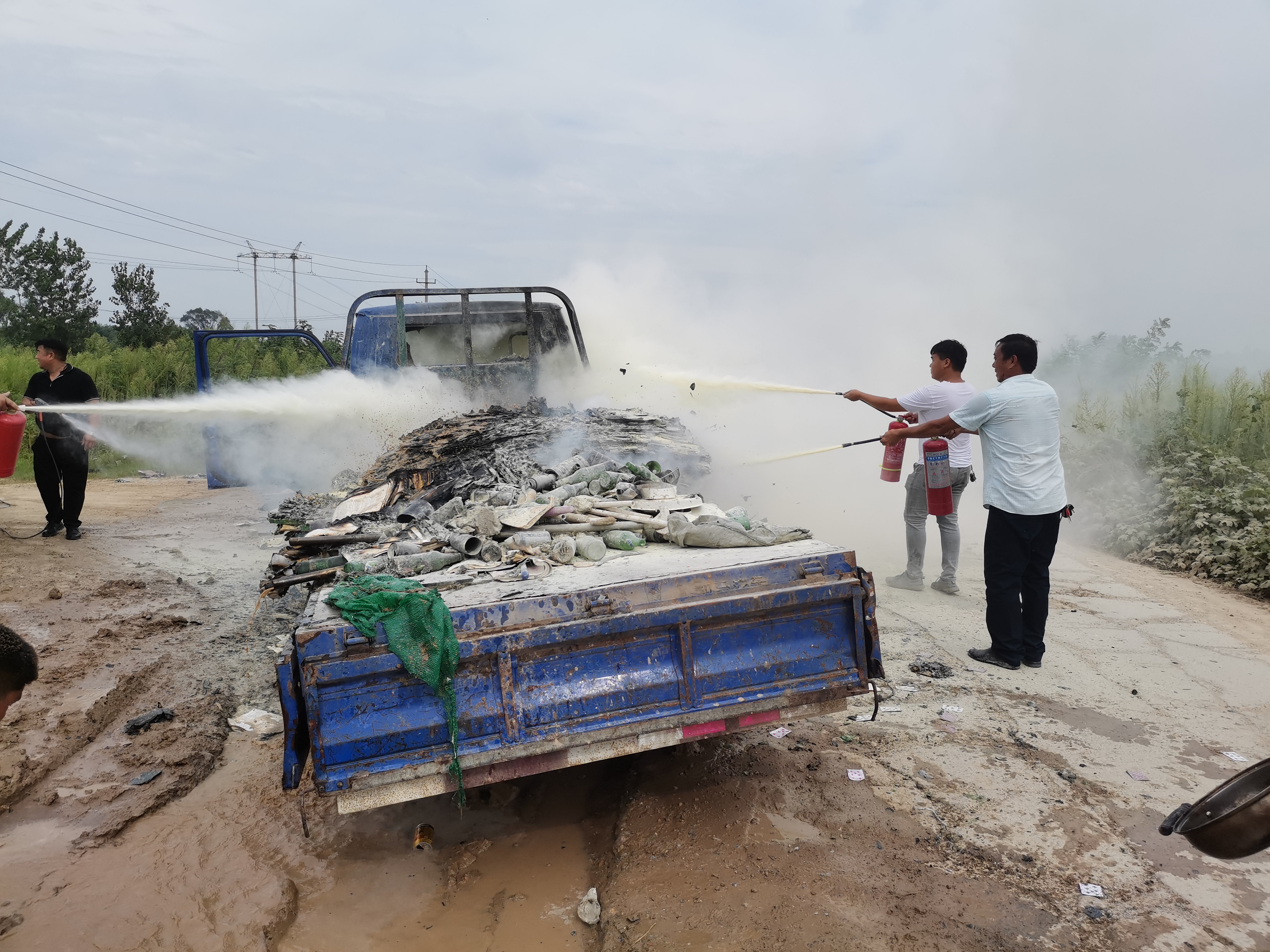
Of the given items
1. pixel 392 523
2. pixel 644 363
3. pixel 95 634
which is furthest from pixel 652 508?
pixel 644 363

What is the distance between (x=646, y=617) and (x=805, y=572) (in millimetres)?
679

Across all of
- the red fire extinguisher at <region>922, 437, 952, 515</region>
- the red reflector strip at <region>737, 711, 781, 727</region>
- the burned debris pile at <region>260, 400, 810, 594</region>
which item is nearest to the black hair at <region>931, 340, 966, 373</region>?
the red fire extinguisher at <region>922, 437, 952, 515</region>

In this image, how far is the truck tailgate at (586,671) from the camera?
2.59m

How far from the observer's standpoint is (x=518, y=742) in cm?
273

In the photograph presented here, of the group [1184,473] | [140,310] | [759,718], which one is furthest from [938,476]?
[140,310]

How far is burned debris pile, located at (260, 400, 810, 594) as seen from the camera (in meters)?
3.32

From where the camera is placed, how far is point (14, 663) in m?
2.26

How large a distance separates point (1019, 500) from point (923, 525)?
1.66 m

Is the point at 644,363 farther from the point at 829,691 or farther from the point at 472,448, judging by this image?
the point at 829,691

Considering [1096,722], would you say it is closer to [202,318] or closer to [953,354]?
[953,354]

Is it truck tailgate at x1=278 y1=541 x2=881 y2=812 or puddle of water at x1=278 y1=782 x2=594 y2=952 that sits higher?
truck tailgate at x1=278 y1=541 x2=881 y2=812

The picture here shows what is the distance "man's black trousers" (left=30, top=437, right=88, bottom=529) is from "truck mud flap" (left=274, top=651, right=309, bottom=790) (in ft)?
22.5

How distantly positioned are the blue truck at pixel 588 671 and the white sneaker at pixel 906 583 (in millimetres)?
3256

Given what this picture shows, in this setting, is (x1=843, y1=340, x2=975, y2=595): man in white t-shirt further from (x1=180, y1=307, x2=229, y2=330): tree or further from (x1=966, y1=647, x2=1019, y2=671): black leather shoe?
(x1=180, y1=307, x2=229, y2=330): tree
